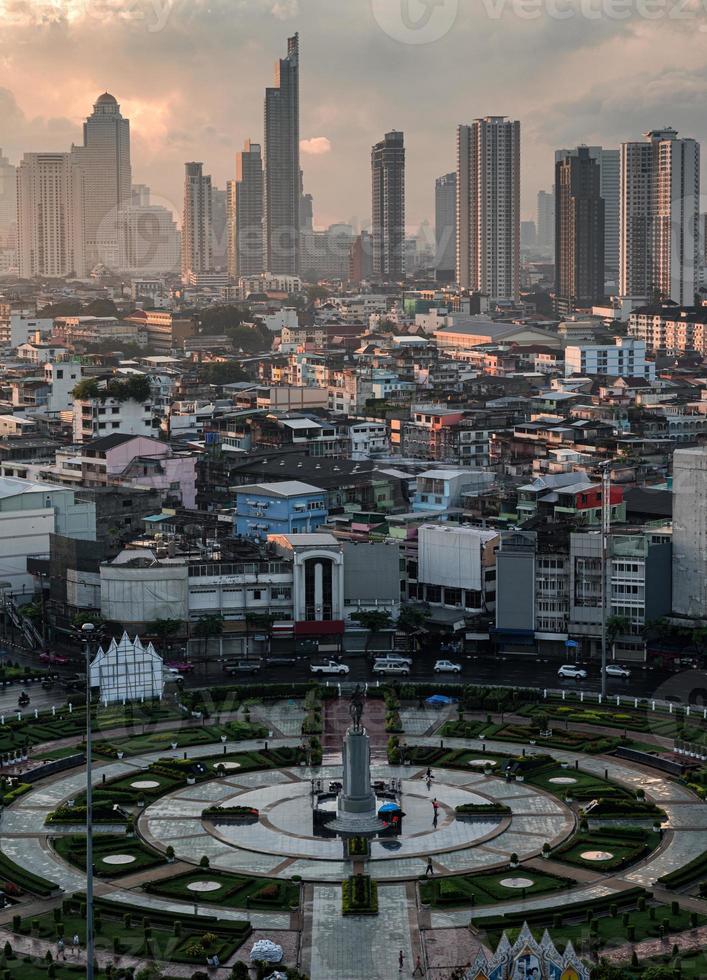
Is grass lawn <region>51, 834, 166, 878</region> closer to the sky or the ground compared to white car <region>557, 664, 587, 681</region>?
closer to the ground

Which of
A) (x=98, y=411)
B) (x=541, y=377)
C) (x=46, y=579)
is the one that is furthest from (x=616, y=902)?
(x=541, y=377)

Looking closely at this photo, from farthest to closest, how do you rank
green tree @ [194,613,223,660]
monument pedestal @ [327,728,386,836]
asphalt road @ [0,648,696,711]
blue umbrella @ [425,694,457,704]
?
green tree @ [194,613,223,660] < asphalt road @ [0,648,696,711] < blue umbrella @ [425,694,457,704] < monument pedestal @ [327,728,386,836]

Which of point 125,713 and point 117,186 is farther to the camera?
point 117,186

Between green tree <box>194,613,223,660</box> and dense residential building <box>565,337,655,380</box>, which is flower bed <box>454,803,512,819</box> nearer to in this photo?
green tree <box>194,613,223,660</box>

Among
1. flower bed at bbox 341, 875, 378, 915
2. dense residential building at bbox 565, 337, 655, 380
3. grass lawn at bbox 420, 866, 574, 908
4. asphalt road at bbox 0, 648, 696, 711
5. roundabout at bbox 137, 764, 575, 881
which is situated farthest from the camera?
dense residential building at bbox 565, 337, 655, 380

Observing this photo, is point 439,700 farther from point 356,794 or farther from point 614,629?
point 356,794

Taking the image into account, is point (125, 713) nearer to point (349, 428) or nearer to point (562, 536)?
point (562, 536)

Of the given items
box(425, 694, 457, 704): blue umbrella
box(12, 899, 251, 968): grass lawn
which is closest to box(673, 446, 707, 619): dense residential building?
box(425, 694, 457, 704): blue umbrella

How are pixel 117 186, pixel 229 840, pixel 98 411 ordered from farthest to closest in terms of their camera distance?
pixel 117 186 < pixel 98 411 < pixel 229 840
